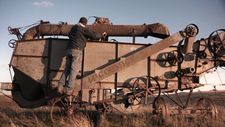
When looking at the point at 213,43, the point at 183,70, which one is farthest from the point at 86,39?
the point at 213,43

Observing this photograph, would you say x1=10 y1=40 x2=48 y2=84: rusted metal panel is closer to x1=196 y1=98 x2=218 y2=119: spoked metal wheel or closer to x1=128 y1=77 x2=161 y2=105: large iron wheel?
x1=128 y1=77 x2=161 y2=105: large iron wheel

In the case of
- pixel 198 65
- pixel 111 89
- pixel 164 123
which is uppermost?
pixel 198 65

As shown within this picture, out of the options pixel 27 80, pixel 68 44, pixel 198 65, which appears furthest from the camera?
Answer: pixel 198 65

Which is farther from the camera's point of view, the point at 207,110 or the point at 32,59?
the point at 207,110

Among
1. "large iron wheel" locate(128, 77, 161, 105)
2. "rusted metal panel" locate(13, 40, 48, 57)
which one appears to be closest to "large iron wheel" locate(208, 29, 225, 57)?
"large iron wheel" locate(128, 77, 161, 105)

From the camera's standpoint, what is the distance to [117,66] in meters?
9.98

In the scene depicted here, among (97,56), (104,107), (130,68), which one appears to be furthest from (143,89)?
(97,56)

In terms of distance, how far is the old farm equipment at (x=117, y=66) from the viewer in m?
10.1

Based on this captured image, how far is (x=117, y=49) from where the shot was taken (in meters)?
10.5

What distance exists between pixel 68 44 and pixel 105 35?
181 cm

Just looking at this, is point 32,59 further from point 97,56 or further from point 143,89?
point 143,89

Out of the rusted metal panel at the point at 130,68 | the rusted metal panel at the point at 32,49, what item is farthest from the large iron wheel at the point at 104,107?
the rusted metal panel at the point at 32,49

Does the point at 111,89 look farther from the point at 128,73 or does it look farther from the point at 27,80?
the point at 27,80

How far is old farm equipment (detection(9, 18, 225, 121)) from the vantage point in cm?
1008
